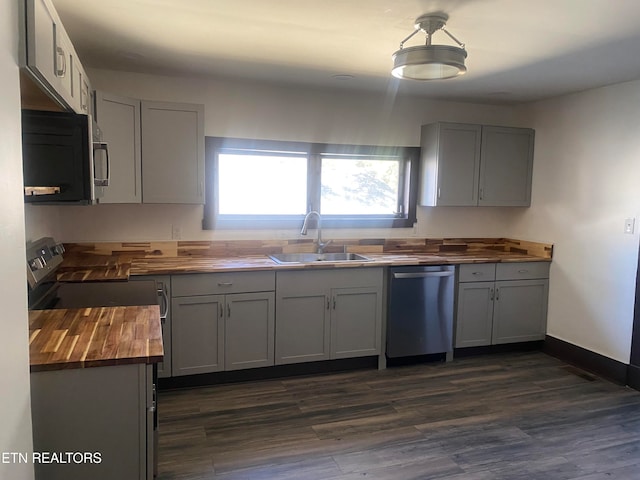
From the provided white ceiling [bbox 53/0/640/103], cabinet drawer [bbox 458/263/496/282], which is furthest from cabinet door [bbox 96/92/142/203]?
cabinet drawer [bbox 458/263/496/282]

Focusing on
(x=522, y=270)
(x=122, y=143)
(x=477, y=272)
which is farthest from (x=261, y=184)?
(x=522, y=270)

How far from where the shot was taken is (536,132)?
457cm

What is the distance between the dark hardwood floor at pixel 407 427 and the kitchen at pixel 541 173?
2.45ft

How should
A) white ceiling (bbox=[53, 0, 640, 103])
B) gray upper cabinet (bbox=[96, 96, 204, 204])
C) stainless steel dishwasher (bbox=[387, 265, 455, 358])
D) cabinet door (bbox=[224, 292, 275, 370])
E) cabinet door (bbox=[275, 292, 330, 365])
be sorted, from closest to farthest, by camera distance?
white ceiling (bbox=[53, 0, 640, 103]), gray upper cabinet (bbox=[96, 96, 204, 204]), cabinet door (bbox=[224, 292, 275, 370]), cabinet door (bbox=[275, 292, 330, 365]), stainless steel dishwasher (bbox=[387, 265, 455, 358])

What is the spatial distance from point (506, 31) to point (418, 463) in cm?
236

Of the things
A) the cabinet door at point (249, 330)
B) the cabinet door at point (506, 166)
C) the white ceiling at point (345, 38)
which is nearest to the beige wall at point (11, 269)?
the white ceiling at point (345, 38)

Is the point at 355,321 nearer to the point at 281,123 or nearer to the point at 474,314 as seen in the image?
the point at 474,314

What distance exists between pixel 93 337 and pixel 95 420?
12.8 inches

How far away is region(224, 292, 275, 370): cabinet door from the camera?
3.47m

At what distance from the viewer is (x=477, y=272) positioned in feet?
13.6

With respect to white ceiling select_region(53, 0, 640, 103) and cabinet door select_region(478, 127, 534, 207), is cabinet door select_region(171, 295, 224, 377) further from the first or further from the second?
cabinet door select_region(478, 127, 534, 207)

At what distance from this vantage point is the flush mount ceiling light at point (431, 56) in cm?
236

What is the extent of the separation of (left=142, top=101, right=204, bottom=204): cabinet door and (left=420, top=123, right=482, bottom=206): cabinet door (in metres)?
2.05

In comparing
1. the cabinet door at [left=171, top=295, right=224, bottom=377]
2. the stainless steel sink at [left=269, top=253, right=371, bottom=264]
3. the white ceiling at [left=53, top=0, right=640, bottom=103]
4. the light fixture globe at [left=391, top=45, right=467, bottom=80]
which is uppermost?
the white ceiling at [left=53, top=0, right=640, bottom=103]
